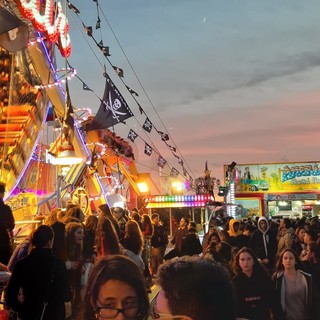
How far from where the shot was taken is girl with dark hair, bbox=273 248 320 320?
16.1ft

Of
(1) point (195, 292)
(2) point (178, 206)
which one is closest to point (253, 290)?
(1) point (195, 292)

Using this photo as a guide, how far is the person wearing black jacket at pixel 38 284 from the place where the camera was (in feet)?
14.5

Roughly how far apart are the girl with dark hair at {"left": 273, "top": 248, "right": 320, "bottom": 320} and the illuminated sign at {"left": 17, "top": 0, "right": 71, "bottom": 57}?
373 inches

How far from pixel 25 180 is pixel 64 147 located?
3.62m

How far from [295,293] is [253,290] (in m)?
0.51

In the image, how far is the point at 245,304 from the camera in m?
4.71

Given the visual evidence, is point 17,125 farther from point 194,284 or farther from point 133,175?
point 133,175

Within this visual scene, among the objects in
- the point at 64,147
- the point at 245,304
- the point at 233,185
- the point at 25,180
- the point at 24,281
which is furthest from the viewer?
the point at 233,185

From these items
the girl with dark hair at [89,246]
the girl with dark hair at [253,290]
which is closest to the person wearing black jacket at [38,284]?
the girl with dark hair at [89,246]

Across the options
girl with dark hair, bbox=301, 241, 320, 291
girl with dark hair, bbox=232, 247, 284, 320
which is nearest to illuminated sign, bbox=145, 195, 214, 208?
girl with dark hair, bbox=301, 241, 320, 291

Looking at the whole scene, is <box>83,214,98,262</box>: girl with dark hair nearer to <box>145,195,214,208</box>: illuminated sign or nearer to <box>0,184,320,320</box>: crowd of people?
<box>0,184,320,320</box>: crowd of people

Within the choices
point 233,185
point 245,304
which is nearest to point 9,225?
point 245,304

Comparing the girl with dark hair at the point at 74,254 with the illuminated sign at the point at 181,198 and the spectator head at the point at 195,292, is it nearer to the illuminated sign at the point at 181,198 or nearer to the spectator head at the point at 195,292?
the spectator head at the point at 195,292

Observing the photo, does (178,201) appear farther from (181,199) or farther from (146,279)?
(146,279)
